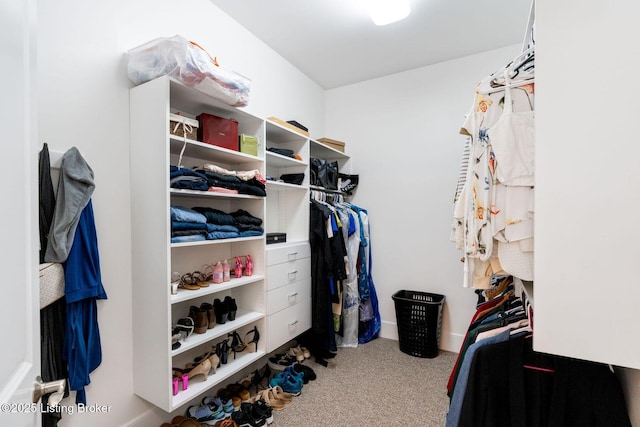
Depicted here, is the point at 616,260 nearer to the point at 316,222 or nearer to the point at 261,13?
the point at 316,222

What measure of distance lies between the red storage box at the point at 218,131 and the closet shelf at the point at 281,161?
1.09 ft

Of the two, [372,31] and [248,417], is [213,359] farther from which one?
[372,31]

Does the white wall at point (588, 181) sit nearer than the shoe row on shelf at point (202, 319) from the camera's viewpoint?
Yes

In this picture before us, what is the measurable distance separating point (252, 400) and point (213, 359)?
0.48m

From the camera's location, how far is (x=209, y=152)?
189 centimetres

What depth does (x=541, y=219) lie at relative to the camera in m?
0.82

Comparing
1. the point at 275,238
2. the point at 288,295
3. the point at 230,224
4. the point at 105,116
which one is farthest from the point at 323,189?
the point at 105,116

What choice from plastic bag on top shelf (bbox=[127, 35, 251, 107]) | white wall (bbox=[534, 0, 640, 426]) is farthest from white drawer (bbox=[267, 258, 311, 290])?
white wall (bbox=[534, 0, 640, 426])

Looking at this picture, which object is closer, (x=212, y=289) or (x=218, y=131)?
(x=212, y=289)

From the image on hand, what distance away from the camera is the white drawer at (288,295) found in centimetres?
218

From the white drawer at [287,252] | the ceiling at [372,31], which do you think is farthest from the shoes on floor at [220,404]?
the ceiling at [372,31]

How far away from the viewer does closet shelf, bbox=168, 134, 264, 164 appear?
1.68 meters

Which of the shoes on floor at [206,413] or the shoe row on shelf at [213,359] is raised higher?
the shoe row on shelf at [213,359]

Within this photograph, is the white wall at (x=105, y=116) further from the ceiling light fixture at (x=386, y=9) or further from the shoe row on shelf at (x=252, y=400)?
the ceiling light fixture at (x=386, y=9)
